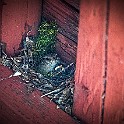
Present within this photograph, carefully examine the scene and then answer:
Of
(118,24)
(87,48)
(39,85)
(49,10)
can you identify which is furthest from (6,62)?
(118,24)

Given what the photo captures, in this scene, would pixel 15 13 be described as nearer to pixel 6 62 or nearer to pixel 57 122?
pixel 6 62

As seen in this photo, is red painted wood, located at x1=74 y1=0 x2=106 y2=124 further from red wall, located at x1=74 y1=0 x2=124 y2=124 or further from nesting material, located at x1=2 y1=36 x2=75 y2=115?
nesting material, located at x1=2 y1=36 x2=75 y2=115

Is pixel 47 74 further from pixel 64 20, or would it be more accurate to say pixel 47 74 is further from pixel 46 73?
pixel 64 20

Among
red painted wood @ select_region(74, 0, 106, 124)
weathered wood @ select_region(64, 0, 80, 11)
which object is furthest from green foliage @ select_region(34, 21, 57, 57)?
red painted wood @ select_region(74, 0, 106, 124)

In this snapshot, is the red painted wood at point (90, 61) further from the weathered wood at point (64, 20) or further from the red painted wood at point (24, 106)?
the weathered wood at point (64, 20)

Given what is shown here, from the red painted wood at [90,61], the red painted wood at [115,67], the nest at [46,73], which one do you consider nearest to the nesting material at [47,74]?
the nest at [46,73]

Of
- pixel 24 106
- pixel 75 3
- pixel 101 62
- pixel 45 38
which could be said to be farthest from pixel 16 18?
pixel 101 62
